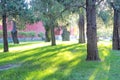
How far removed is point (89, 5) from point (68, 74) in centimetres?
511

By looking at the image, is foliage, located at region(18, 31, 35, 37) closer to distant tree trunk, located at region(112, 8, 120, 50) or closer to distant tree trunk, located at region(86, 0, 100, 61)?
distant tree trunk, located at region(112, 8, 120, 50)

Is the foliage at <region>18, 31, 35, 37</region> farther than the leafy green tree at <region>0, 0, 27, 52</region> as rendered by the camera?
Yes

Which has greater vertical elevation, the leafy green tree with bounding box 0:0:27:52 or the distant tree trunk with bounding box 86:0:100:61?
the leafy green tree with bounding box 0:0:27:52

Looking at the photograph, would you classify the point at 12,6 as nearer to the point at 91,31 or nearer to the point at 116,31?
the point at 91,31

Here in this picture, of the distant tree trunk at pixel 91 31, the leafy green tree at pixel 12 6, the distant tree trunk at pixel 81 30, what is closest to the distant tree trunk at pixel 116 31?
the leafy green tree at pixel 12 6

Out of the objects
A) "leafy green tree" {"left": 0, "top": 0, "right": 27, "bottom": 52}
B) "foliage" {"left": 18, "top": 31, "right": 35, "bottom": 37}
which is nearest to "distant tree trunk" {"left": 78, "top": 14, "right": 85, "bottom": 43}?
"leafy green tree" {"left": 0, "top": 0, "right": 27, "bottom": 52}

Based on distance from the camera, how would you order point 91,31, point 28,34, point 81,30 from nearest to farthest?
point 91,31 → point 81,30 → point 28,34

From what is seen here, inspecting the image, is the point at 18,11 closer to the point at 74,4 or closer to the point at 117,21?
the point at 74,4

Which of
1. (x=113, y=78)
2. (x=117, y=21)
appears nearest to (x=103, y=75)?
(x=113, y=78)

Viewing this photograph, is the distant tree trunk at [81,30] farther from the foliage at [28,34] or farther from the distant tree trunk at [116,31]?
the foliage at [28,34]

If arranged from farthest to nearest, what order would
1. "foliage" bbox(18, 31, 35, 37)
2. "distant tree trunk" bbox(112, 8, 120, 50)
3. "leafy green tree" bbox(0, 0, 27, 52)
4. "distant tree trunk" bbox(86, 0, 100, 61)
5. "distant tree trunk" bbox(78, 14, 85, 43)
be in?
"foliage" bbox(18, 31, 35, 37) < "distant tree trunk" bbox(78, 14, 85, 43) < "distant tree trunk" bbox(112, 8, 120, 50) < "leafy green tree" bbox(0, 0, 27, 52) < "distant tree trunk" bbox(86, 0, 100, 61)

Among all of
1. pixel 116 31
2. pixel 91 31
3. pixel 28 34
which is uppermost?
pixel 91 31

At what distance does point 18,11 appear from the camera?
1980 cm

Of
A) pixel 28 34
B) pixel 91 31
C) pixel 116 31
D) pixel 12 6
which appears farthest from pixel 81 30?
pixel 28 34
